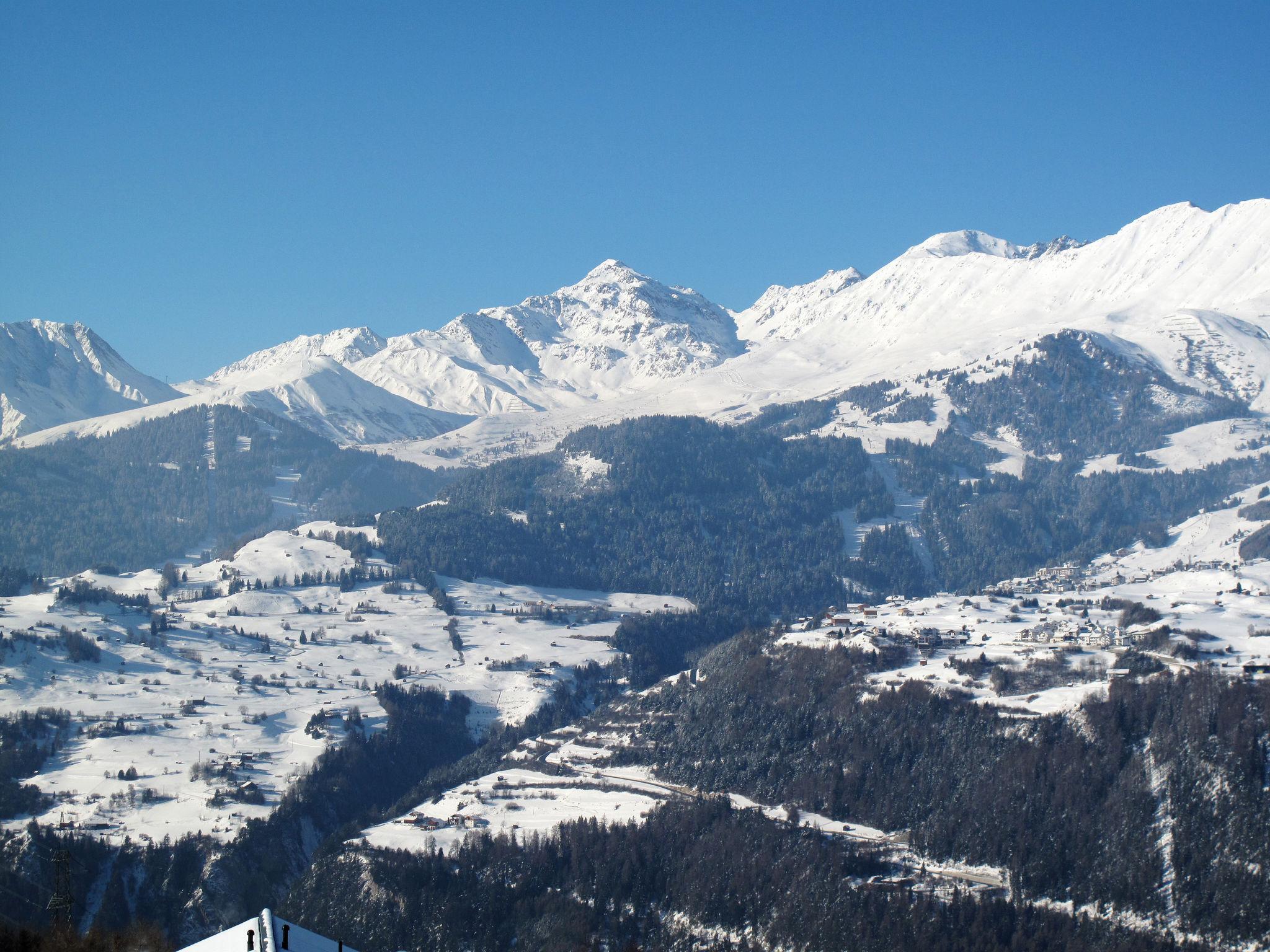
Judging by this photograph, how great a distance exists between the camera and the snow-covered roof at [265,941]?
180 feet

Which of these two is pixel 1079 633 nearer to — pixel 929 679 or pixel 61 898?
pixel 929 679

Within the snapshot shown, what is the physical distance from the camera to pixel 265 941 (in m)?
54.7

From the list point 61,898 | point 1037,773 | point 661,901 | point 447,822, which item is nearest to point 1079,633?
point 1037,773

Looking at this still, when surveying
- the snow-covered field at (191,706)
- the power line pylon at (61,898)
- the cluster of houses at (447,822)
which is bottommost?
the cluster of houses at (447,822)

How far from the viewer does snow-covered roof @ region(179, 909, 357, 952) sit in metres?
54.9

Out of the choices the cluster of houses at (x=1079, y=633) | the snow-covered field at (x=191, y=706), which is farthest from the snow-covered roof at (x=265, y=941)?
the cluster of houses at (x=1079, y=633)

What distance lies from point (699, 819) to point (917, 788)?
63.5 ft

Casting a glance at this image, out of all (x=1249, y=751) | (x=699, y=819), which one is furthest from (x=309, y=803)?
(x=1249, y=751)

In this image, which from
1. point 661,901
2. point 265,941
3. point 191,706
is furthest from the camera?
point 191,706

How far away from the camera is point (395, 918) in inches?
4621

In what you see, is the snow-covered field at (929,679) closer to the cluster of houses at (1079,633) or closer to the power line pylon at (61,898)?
the cluster of houses at (1079,633)

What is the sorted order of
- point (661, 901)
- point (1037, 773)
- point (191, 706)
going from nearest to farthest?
point (661, 901)
point (1037, 773)
point (191, 706)

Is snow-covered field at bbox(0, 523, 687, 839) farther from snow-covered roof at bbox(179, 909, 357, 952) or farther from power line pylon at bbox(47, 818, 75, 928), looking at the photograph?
snow-covered roof at bbox(179, 909, 357, 952)

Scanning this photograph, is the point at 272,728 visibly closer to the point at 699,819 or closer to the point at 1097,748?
the point at 699,819
